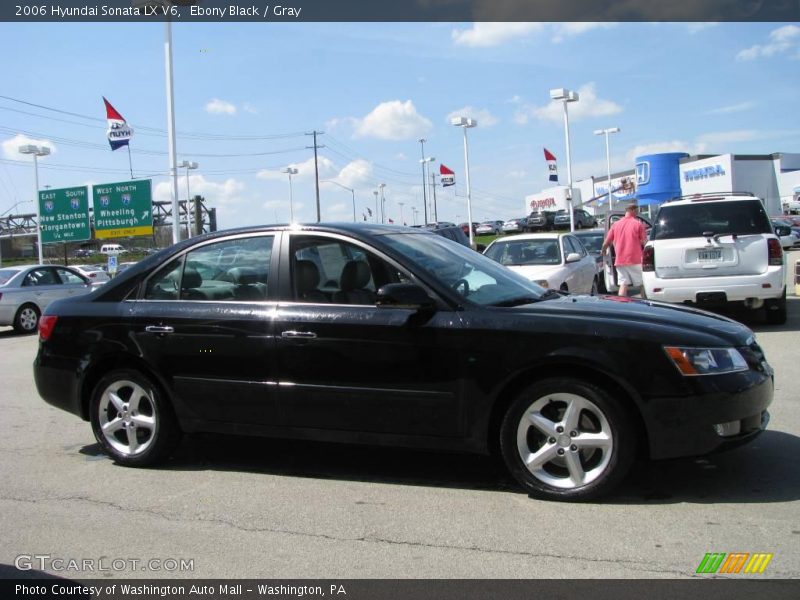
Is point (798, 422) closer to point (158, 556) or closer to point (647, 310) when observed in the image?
point (647, 310)

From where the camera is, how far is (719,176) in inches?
2232

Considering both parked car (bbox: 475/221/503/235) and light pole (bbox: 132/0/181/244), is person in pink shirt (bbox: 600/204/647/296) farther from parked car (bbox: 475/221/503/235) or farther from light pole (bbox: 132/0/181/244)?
parked car (bbox: 475/221/503/235)

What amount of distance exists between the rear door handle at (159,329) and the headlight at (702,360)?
314 centimetres

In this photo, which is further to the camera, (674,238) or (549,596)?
(674,238)

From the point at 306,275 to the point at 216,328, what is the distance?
2.25ft

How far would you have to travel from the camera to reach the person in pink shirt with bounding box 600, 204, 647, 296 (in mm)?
11891

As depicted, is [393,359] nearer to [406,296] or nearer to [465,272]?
[406,296]

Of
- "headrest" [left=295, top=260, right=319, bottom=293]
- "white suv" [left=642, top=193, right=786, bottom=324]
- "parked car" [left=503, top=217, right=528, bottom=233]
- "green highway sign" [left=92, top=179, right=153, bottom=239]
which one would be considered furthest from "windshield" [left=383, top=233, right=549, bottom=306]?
"parked car" [left=503, top=217, right=528, bottom=233]

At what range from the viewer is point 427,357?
4406 millimetres

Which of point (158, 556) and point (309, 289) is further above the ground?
point (309, 289)

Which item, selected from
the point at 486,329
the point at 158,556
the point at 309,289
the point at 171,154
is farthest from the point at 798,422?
the point at 171,154

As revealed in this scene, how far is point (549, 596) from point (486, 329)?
1.57 meters

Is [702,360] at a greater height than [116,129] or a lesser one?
lesser

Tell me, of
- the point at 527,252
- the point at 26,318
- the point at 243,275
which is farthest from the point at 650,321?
the point at 26,318
